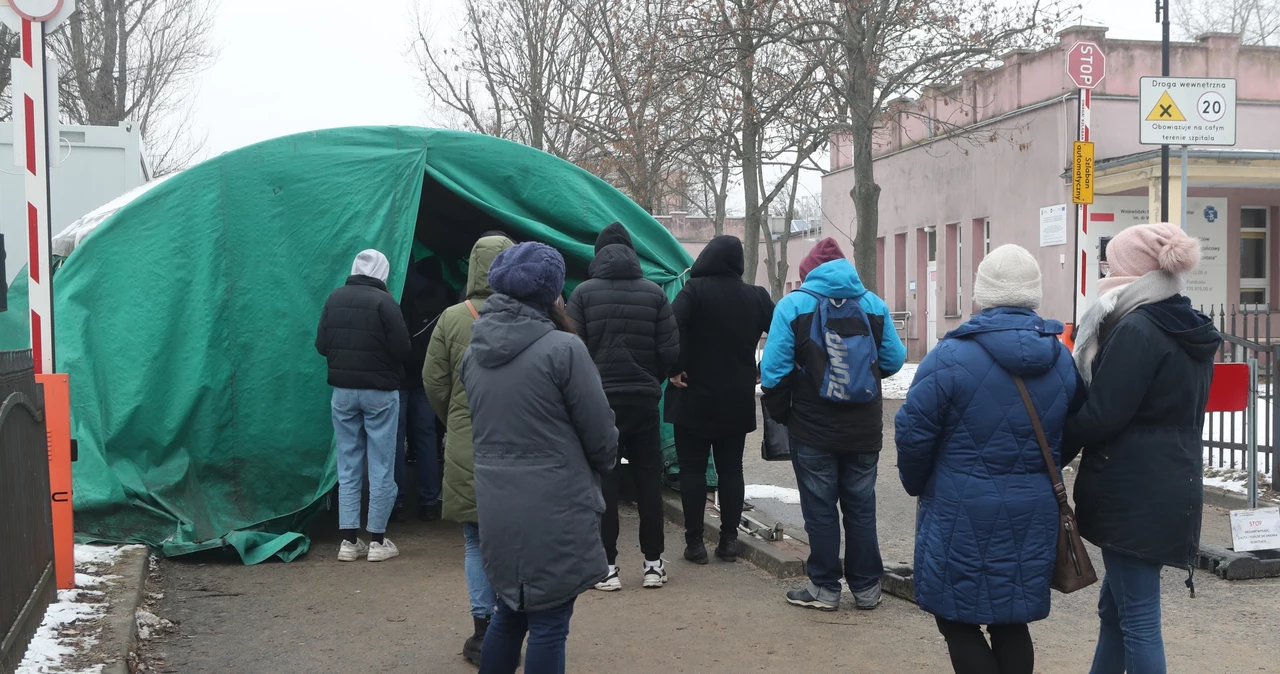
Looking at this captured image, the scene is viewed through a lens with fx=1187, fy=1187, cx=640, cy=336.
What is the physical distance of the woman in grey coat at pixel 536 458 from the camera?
3855 mm

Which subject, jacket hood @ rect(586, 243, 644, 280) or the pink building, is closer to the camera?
jacket hood @ rect(586, 243, 644, 280)

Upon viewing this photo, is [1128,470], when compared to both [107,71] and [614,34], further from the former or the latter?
[107,71]

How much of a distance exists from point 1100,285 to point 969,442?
888 mm

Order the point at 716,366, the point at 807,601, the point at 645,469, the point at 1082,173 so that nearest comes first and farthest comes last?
the point at 807,601 < the point at 645,469 < the point at 716,366 < the point at 1082,173

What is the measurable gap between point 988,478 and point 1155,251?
0.97 meters

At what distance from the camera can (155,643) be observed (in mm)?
5512

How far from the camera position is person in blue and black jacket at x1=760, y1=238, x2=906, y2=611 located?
577 cm

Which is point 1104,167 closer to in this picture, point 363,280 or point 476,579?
point 363,280

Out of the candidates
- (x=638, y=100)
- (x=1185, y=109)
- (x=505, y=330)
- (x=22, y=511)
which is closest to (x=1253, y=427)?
(x=1185, y=109)

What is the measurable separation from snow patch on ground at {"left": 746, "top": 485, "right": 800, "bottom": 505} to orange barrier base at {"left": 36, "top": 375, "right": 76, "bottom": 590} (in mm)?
5267

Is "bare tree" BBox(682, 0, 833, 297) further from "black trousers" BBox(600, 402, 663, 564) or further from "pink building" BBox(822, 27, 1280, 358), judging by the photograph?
"black trousers" BBox(600, 402, 663, 564)

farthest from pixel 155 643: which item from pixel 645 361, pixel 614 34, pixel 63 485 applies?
pixel 614 34

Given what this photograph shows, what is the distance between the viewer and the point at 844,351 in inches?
225

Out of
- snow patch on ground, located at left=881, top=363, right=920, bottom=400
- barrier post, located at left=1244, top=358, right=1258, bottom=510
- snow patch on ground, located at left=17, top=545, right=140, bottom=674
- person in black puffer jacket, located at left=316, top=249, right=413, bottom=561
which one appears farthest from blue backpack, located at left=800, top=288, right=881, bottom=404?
snow patch on ground, located at left=881, top=363, right=920, bottom=400
